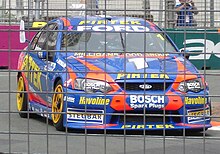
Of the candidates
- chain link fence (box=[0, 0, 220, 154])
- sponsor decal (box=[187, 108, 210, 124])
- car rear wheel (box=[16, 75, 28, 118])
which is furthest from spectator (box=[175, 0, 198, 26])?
car rear wheel (box=[16, 75, 28, 118])

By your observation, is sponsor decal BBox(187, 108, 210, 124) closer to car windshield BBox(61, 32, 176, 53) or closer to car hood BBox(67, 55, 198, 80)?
car hood BBox(67, 55, 198, 80)

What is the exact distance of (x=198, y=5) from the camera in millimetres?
5160

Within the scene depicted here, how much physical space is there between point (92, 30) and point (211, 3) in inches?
38.3

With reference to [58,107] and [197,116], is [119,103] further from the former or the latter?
[197,116]

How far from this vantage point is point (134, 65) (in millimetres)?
5703

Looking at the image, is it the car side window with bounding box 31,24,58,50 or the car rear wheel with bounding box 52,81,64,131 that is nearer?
the car side window with bounding box 31,24,58,50

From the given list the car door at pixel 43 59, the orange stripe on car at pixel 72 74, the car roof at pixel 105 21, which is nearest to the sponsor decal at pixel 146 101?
the orange stripe on car at pixel 72 74

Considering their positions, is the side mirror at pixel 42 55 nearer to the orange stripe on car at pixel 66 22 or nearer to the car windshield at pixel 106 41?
the car windshield at pixel 106 41

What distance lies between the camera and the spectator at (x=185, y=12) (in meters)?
5.15

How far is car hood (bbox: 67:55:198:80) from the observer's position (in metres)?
5.61

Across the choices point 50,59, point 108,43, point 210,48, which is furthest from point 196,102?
point 50,59

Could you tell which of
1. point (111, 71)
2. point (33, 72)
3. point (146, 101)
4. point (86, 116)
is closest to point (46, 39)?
point (33, 72)

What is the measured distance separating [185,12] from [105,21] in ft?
2.35

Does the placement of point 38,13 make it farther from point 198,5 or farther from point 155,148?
point 155,148
